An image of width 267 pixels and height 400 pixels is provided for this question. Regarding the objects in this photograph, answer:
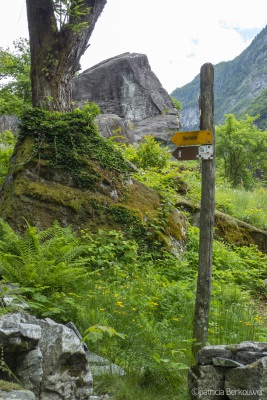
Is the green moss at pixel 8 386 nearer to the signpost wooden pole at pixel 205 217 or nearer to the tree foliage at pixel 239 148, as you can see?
the signpost wooden pole at pixel 205 217

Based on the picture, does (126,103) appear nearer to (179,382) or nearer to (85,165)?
(85,165)

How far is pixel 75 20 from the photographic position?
9.12 m

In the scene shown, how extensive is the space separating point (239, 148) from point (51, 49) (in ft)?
79.1

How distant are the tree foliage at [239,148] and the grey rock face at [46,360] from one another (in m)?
26.8

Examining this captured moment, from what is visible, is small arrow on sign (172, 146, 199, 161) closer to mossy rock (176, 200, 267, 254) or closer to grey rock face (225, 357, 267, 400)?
grey rock face (225, 357, 267, 400)

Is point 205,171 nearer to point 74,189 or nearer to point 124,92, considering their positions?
point 74,189

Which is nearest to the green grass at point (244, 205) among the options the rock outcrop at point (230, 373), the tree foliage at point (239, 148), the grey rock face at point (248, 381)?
the rock outcrop at point (230, 373)

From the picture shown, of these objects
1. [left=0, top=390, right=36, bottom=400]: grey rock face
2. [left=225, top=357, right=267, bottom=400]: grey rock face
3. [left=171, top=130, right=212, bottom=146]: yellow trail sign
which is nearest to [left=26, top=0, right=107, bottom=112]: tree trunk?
[left=171, top=130, right=212, bottom=146]: yellow trail sign

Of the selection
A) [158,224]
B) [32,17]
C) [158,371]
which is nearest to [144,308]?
[158,371]

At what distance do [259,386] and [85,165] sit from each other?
5.88 m

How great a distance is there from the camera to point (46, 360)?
3.28 metres

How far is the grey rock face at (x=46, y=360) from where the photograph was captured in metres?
3.10

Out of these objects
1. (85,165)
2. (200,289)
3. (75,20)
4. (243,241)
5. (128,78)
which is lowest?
(243,241)

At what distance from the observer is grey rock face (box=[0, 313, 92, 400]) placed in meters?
3.10
